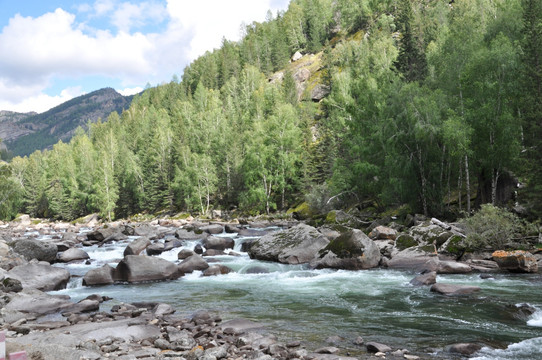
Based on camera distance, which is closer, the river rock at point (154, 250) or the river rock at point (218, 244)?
the river rock at point (154, 250)

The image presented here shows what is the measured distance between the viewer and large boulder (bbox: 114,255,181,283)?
18.8 m

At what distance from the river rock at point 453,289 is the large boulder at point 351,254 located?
539cm

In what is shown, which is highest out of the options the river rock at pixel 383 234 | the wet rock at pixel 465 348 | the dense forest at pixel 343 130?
the dense forest at pixel 343 130

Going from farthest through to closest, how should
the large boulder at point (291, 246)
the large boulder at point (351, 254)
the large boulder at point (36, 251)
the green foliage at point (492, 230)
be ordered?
the large boulder at point (36, 251) → the large boulder at point (291, 246) → the green foliage at point (492, 230) → the large boulder at point (351, 254)

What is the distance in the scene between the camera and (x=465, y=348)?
8680 mm

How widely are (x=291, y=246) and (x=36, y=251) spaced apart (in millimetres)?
15832

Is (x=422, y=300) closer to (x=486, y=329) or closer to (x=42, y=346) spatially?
(x=486, y=329)

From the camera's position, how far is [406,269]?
63.3 feet

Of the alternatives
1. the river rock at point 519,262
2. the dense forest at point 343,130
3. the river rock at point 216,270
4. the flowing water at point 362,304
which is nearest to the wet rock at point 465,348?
the flowing water at point 362,304

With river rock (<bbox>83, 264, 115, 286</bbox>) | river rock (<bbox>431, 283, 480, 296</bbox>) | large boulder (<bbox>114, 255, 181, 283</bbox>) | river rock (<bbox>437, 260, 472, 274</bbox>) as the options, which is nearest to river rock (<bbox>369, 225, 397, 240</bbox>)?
river rock (<bbox>437, 260, 472, 274</bbox>)

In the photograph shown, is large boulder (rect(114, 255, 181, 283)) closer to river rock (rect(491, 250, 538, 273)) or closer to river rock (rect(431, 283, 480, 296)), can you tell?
river rock (rect(431, 283, 480, 296))

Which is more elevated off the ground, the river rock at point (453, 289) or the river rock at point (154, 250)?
the river rock at point (154, 250)

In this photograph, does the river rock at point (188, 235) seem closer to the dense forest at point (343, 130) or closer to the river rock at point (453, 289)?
the dense forest at point (343, 130)

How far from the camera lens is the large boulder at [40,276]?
17.0m
